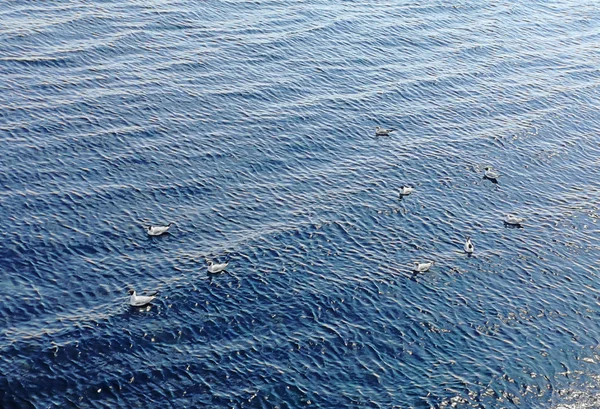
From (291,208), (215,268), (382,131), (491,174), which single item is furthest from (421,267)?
(382,131)

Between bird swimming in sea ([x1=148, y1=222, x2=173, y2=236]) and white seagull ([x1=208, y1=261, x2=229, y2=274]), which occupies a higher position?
bird swimming in sea ([x1=148, y1=222, x2=173, y2=236])

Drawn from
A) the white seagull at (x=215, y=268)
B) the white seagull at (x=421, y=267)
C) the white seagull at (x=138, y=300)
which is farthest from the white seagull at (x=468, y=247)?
the white seagull at (x=138, y=300)

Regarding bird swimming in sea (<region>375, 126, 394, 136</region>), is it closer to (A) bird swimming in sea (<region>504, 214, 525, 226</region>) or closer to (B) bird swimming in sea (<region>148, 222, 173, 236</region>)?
(A) bird swimming in sea (<region>504, 214, 525, 226</region>)

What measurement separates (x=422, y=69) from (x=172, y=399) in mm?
65972

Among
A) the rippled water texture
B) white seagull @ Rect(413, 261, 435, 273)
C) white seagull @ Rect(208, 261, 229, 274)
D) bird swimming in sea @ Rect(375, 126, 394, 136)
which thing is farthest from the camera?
bird swimming in sea @ Rect(375, 126, 394, 136)

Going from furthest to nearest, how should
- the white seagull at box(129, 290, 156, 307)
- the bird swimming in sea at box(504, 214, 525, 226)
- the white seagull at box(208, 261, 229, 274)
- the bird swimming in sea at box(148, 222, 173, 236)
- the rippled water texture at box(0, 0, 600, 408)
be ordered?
the bird swimming in sea at box(504, 214, 525, 226) → the bird swimming in sea at box(148, 222, 173, 236) → the white seagull at box(208, 261, 229, 274) → the white seagull at box(129, 290, 156, 307) → the rippled water texture at box(0, 0, 600, 408)

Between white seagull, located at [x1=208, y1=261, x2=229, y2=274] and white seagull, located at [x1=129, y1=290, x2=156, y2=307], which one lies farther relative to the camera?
white seagull, located at [x1=208, y1=261, x2=229, y2=274]

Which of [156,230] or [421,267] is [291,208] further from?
[421,267]

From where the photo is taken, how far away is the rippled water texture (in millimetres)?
59531

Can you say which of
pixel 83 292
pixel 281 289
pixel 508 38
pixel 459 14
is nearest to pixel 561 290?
pixel 281 289

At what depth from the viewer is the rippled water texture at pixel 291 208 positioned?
59.5m

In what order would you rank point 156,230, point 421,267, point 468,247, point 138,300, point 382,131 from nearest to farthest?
point 138,300
point 421,267
point 156,230
point 468,247
point 382,131

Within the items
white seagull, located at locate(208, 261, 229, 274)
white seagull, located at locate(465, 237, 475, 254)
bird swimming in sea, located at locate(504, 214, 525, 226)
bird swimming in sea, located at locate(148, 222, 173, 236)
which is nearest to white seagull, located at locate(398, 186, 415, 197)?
bird swimming in sea, located at locate(504, 214, 525, 226)

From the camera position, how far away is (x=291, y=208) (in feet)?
259
